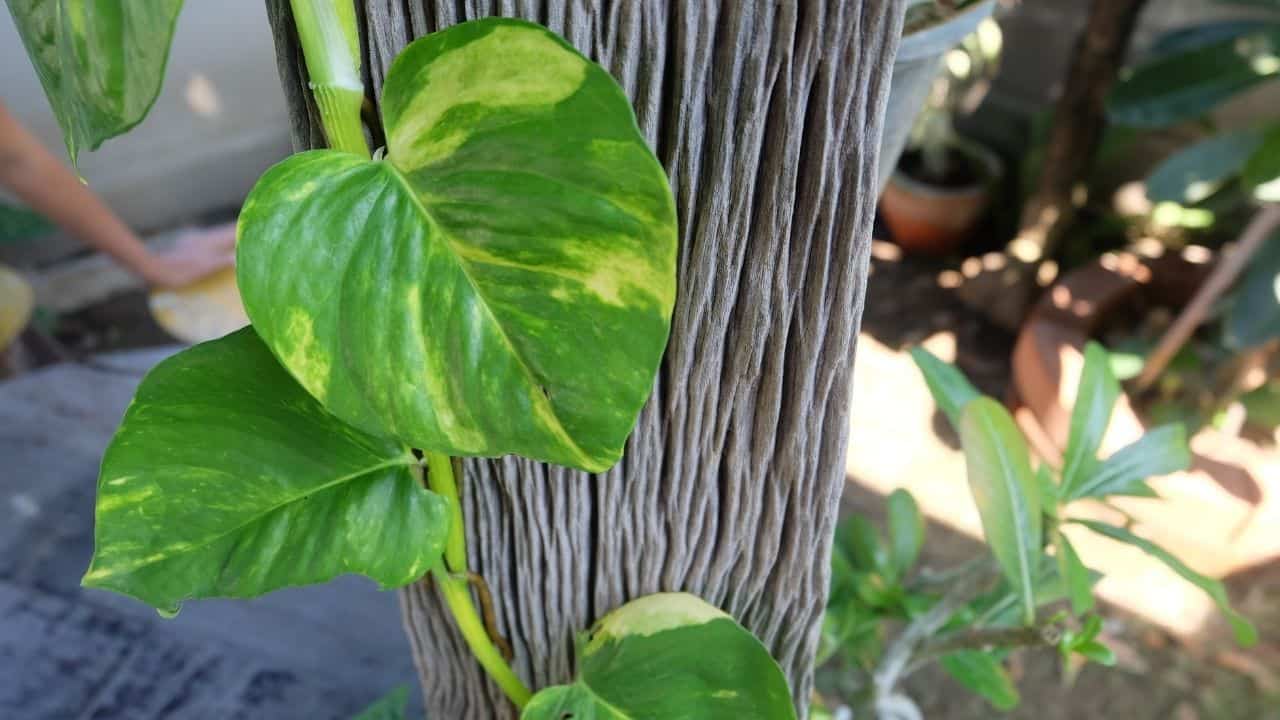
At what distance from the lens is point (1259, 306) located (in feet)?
3.95

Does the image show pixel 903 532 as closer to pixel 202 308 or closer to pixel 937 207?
pixel 202 308

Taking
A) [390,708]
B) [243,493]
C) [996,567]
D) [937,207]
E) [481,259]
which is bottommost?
[937,207]

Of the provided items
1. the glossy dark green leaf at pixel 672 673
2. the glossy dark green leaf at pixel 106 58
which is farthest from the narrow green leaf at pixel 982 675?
the glossy dark green leaf at pixel 106 58

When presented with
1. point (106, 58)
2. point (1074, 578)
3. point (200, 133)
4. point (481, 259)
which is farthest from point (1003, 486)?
point (200, 133)

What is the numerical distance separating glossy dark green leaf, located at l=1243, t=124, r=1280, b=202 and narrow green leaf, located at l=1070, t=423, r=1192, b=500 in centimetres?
70

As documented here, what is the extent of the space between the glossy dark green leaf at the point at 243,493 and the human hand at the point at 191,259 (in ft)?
3.19

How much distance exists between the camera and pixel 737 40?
0.95ft

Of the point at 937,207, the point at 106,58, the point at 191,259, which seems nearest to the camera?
the point at 106,58

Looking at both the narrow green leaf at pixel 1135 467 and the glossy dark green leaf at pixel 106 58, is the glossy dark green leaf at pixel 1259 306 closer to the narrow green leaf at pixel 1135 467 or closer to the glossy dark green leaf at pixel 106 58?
the narrow green leaf at pixel 1135 467

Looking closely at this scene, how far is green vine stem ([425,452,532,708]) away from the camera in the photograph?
0.39 metres

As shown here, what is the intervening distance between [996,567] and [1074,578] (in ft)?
0.53

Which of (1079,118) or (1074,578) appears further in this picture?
(1079,118)

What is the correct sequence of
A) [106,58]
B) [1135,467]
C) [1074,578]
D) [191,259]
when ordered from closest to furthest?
[106,58], [1074,578], [1135,467], [191,259]

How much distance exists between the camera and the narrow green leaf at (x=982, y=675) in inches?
28.0
